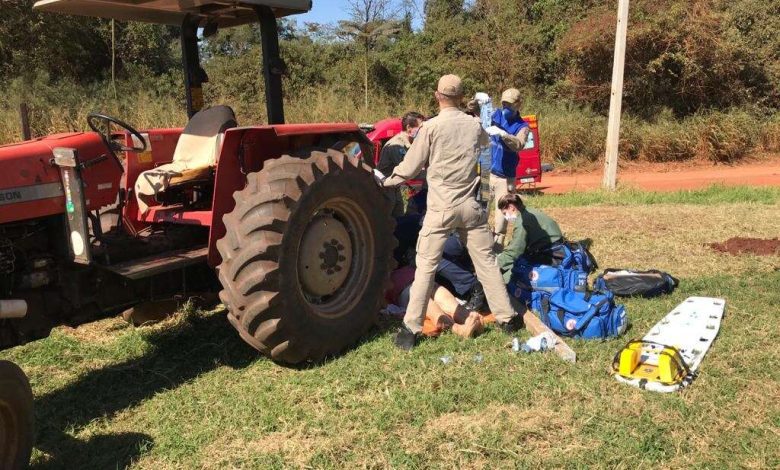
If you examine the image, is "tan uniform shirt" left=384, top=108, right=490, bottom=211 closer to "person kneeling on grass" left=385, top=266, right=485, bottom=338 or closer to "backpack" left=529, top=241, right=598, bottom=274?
"person kneeling on grass" left=385, top=266, right=485, bottom=338

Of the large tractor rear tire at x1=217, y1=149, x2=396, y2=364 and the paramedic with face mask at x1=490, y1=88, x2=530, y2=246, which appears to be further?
the paramedic with face mask at x1=490, y1=88, x2=530, y2=246

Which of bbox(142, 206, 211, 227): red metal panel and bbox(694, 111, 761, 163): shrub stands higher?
bbox(142, 206, 211, 227): red metal panel

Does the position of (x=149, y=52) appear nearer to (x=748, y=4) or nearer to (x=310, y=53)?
(x=310, y=53)

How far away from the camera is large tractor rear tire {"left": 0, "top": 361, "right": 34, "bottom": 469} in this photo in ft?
8.48

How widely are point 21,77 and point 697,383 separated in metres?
14.6

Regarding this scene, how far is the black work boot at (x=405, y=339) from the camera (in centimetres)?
403

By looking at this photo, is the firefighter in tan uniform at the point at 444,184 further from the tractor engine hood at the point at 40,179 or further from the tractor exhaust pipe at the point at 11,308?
the tractor exhaust pipe at the point at 11,308

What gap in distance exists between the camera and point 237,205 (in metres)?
3.56

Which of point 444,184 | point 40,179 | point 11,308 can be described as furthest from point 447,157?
point 11,308

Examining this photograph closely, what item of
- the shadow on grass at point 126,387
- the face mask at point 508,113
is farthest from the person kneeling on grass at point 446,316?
the face mask at point 508,113

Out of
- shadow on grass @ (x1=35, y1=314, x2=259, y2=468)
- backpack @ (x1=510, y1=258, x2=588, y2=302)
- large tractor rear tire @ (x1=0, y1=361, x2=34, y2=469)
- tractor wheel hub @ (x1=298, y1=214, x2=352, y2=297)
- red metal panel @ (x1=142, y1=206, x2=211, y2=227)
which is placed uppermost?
red metal panel @ (x1=142, y1=206, x2=211, y2=227)

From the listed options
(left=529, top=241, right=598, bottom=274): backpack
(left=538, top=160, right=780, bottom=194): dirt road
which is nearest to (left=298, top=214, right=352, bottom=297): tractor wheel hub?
(left=529, top=241, right=598, bottom=274): backpack

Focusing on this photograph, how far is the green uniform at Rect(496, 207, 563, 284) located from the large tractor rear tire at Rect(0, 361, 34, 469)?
3400 mm

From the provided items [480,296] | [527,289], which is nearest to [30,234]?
[480,296]
